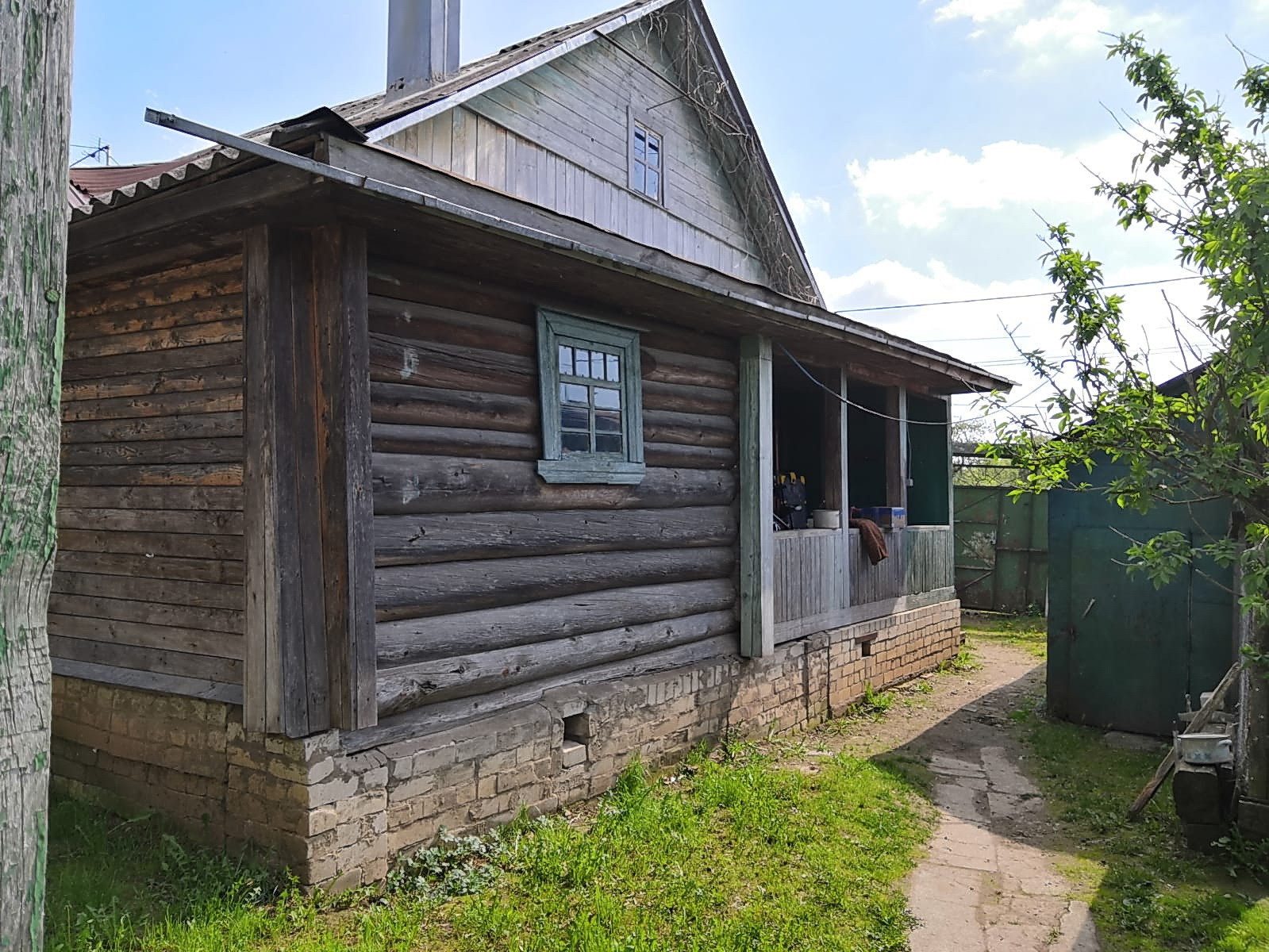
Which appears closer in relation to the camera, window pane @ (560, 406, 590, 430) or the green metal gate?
window pane @ (560, 406, 590, 430)

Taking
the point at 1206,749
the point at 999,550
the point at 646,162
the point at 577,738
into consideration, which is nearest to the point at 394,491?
the point at 577,738

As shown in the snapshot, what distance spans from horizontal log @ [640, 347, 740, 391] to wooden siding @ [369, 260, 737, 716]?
0.02m

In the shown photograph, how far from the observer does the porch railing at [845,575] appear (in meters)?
8.02

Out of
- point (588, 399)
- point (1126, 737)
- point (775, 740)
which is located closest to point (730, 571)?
point (775, 740)

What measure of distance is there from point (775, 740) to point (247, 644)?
15.7ft

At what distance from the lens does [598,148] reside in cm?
909

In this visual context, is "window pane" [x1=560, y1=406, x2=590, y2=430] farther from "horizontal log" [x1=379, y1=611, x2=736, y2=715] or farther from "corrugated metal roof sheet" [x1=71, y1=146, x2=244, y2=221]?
"corrugated metal roof sheet" [x1=71, y1=146, x2=244, y2=221]

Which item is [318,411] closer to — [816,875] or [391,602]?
[391,602]

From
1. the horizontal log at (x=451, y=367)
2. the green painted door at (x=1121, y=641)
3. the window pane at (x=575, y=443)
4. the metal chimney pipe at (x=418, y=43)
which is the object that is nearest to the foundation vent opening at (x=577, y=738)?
the window pane at (x=575, y=443)

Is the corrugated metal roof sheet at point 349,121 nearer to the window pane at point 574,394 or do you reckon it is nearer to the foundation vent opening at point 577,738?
the window pane at point 574,394

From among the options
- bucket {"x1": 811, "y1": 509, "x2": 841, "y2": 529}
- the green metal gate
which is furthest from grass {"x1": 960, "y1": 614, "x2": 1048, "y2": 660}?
bucket {"x1": 811, "y1": 509, "x2": 841, "y2": 529}

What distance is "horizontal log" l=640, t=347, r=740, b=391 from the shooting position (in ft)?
21.4

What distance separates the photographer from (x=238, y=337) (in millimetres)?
4590

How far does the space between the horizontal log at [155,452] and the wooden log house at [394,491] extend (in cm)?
2
